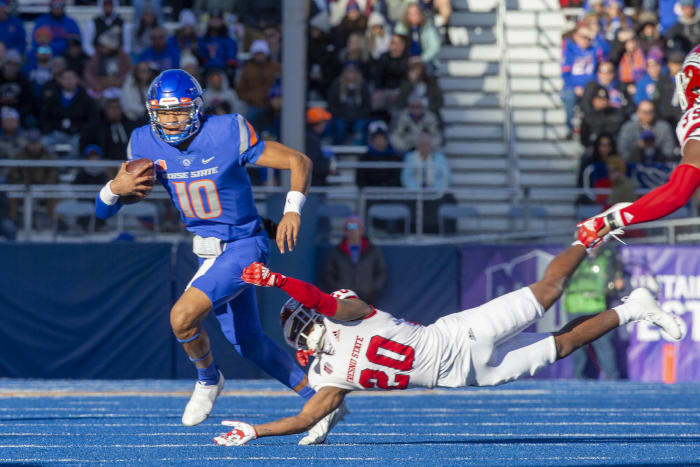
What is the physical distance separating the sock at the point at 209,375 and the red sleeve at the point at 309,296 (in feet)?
4.60

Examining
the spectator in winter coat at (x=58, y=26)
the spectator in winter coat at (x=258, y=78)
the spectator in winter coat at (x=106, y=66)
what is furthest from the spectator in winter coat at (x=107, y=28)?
the spectator in winter coat at (x=258, y=78)

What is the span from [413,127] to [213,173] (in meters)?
7.97

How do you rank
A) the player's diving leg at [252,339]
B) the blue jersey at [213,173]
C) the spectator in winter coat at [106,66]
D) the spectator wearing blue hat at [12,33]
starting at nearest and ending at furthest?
the blue jersey at [213,173]
the player's diving leg at [252,339]
the spectator in winter coat at [106,66]
the spectator wearing blue hat at [12,33]

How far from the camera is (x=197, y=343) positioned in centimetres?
Answer: 677

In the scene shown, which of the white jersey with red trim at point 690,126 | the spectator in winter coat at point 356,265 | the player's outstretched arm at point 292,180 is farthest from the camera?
the spectator in winter coat at point 356,265

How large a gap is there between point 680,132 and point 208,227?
2.67 m

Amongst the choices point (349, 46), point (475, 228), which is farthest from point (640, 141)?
point (349, 46)

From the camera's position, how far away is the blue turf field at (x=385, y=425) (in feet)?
19.2

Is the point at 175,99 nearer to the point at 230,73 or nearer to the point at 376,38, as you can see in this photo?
the point at 230,73

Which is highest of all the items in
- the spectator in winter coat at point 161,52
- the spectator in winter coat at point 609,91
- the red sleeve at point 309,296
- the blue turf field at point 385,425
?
the spectator in winter coat at point 161,52

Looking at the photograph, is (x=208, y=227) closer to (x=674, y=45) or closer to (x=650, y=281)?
(x=650, y=281)

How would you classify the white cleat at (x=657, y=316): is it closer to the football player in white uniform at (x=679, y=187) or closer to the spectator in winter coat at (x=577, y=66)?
the football player in white uniform at (x=679, y=187)

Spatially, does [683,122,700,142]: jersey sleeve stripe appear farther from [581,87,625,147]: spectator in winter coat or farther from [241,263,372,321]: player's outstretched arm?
[581,87,625,147]: spectator in winter coat

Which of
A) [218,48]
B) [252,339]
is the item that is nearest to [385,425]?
[252,339]
